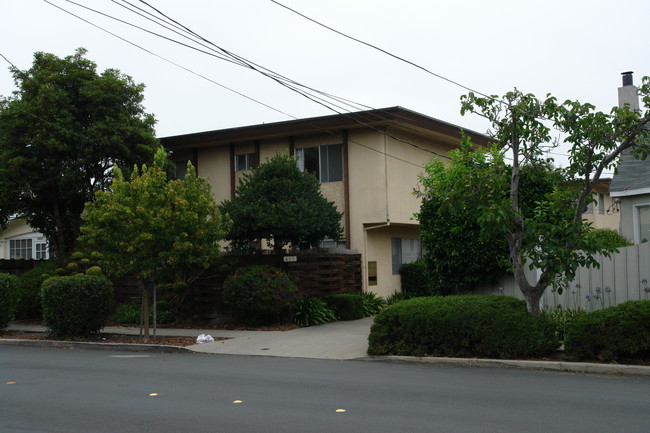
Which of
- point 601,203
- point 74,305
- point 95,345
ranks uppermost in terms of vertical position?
point 601,203

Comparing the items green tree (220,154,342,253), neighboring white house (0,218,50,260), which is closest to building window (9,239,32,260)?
neighboring white house (0,218,50,260)

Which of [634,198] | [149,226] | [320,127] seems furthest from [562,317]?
[320,127]

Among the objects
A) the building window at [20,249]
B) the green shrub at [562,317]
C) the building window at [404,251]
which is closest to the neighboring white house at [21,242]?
the building window at [20,249]

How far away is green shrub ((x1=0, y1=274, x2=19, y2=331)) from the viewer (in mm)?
18531

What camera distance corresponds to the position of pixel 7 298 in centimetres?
1867

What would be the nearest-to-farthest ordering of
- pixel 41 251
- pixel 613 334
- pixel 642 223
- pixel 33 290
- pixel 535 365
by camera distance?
pixel 613 334, pixel 535 365, pixel 642 223, pixel 33 290, pixel 41 251

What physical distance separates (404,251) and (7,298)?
1352 centimetres

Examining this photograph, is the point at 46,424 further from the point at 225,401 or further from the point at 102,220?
the point at 102,220

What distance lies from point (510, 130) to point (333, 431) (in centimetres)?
698

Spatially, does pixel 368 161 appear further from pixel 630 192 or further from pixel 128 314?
pixel 128 314

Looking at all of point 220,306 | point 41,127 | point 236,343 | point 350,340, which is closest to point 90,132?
point 41,127

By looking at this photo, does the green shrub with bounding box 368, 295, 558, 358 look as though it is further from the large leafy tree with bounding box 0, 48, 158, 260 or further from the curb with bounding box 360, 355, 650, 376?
the large leafy tree with bounding box 0, 48, 158, 260

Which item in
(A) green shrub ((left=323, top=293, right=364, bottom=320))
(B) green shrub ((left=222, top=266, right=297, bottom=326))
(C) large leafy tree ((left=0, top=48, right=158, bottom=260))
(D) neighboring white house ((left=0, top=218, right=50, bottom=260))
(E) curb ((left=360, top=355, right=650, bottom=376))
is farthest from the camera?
(D) neighboring white house ((left=0, top=218, right=50, bottom=260))

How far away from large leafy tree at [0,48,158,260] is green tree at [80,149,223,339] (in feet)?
20.6
